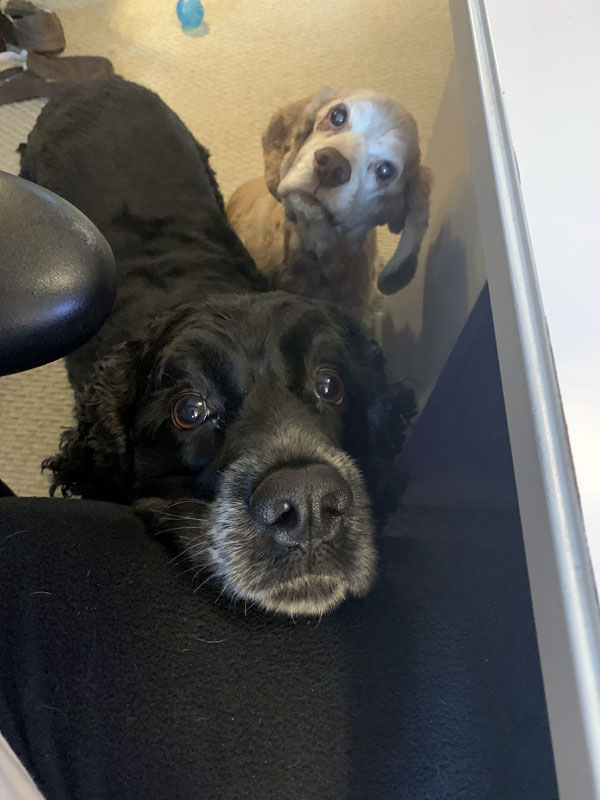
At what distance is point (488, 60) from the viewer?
666 mm

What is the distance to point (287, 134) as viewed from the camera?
6.48 ft

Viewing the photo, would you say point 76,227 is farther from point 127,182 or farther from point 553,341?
point 127,182

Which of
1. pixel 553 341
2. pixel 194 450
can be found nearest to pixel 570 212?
pixel 553 341

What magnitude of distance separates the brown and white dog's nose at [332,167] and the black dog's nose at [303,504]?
3.41 ft

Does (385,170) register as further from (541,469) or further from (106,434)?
(541,469)

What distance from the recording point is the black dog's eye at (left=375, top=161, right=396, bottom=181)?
174 cm

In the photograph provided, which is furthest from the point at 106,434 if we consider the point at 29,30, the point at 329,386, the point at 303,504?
the point at 29,30

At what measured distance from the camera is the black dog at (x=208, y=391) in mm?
875

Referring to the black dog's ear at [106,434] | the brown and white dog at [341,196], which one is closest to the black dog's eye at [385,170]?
the brown and white dog at [341,196]

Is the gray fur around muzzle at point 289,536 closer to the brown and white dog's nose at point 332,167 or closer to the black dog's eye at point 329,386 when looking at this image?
the black dog's eye at point 329,386

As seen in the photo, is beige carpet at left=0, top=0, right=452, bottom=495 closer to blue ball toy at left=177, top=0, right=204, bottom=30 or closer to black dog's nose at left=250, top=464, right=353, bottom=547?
blue ball toy at left=177, top=0, right=204, bottom=30

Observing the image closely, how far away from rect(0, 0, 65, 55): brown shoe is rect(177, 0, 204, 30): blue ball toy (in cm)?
53

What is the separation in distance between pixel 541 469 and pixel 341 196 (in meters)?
1.38

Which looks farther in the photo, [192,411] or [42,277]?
[192,411]
